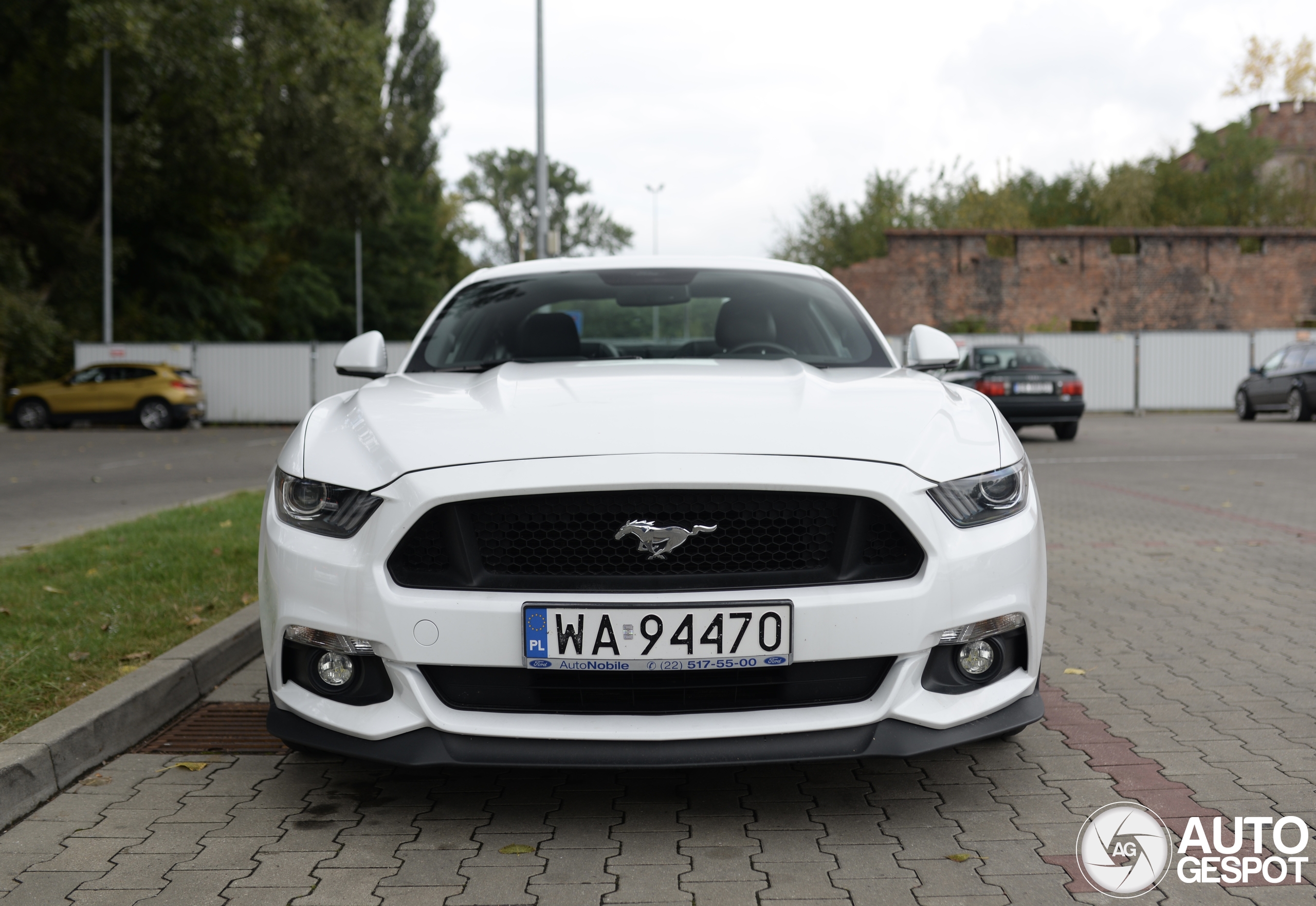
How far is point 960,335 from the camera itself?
32.2 metres


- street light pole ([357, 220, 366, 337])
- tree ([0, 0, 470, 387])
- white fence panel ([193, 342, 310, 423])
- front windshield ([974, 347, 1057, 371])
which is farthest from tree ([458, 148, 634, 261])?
front windshield ([974, 347, 1057, 371])

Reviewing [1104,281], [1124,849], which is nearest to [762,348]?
[1124,849]

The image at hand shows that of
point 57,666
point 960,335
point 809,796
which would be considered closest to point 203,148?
point 960,335

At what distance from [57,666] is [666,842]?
247 centimetres

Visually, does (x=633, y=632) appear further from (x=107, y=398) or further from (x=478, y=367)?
(x=107, y=398)

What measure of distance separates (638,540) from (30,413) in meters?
25.9

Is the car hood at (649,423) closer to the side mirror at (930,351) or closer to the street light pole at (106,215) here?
the side mirror at (930,351)

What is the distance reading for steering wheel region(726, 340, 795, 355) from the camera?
4.39 meters

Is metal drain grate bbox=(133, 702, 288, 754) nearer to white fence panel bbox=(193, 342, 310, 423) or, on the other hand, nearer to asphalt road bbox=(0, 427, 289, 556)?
asphalt road bbox=(0, 427, 289, 556)

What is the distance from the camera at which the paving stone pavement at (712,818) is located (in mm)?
2609

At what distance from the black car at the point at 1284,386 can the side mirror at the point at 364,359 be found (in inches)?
855

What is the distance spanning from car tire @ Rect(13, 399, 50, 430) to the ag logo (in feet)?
86.0

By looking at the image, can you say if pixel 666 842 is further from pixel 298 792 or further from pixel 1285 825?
pixel 1285 825

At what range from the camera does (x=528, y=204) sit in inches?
3558
